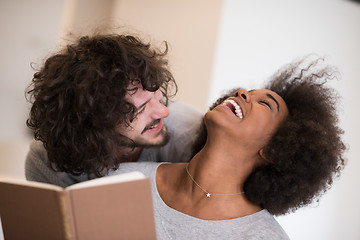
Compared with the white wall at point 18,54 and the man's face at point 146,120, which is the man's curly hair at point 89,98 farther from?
the white wall at point 18,54

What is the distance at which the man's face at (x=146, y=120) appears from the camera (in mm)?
1536

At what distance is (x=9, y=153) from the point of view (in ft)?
9.37

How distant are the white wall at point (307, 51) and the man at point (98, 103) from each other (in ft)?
3.56

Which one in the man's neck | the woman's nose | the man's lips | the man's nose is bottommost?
the man's neck

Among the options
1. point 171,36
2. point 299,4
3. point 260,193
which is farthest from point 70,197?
point 299,4

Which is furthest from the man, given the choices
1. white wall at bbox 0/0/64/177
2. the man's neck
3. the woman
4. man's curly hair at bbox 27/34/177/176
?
white wall at bbox 0/0/64/177

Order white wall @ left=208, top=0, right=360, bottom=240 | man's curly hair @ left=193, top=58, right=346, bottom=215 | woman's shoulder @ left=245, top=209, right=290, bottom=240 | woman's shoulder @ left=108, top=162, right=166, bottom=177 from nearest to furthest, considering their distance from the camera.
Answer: woman's shoulder @ left=245, top=209, right=290, bottom=240
man's curly hair @ left=193, top=58, right=346, bottom=215
woman's shoulder @ left=108, top=162, right=166, bottom=177
white wall @ left=208, top=0, right=360, bottom=240

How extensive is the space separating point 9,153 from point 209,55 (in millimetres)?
1711

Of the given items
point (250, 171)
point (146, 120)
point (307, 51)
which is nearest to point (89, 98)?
point (146, 120)

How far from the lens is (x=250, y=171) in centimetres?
151

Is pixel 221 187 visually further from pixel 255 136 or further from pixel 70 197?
pixel 70 197

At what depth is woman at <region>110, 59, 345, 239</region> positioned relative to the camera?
1.40 m

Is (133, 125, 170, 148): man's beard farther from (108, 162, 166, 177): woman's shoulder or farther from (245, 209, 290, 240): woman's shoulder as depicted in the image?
(245, 209, 290, 240): woman's shoulder

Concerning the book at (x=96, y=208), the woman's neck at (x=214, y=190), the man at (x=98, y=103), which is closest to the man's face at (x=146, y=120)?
the man at (x=98, y=103)
